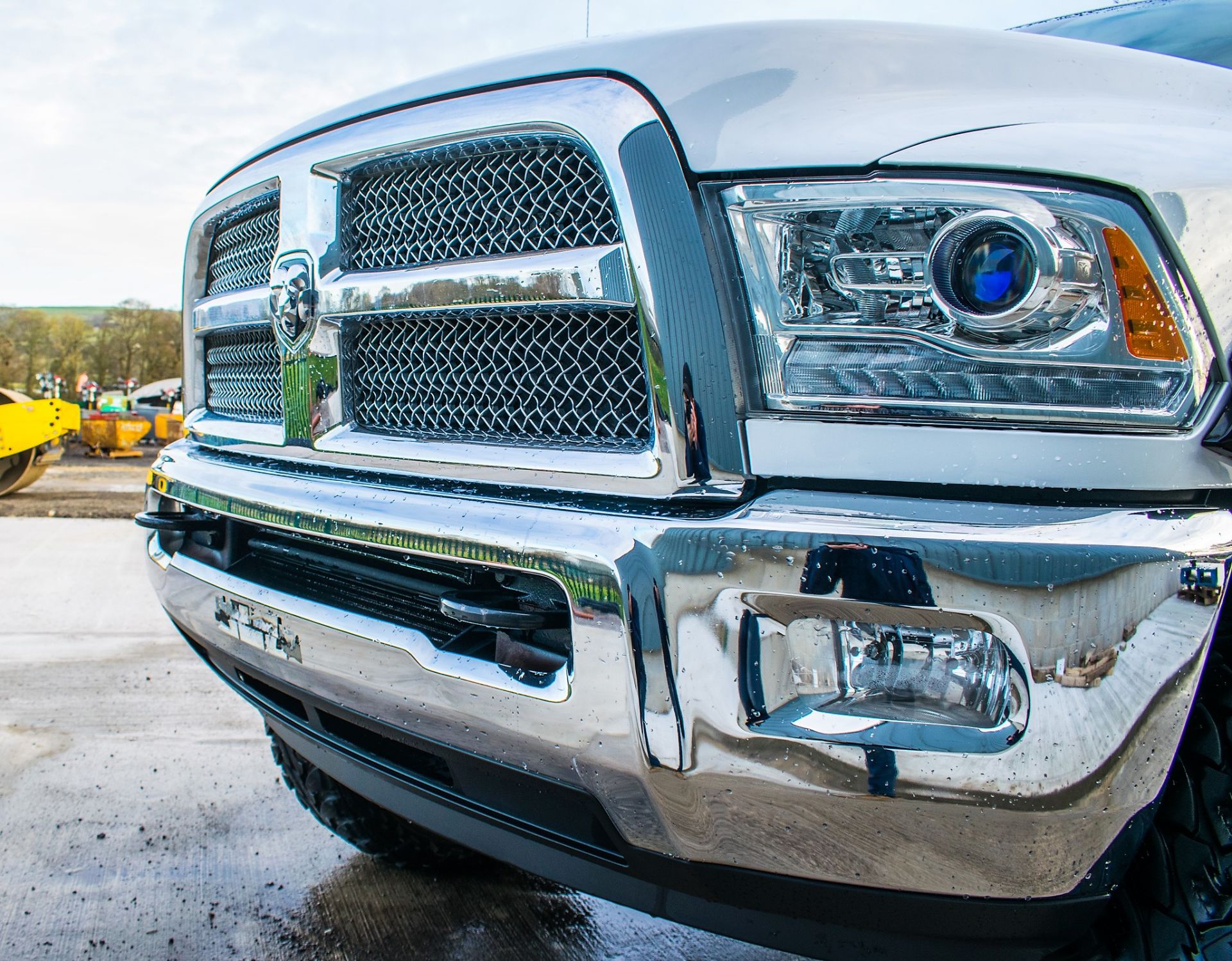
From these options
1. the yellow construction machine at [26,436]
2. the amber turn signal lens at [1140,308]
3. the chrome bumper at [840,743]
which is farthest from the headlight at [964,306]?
the yellow construction machine at [26,436]

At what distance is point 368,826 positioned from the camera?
7.36 ft

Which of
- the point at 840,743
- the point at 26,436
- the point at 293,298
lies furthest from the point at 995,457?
the point at 26,436

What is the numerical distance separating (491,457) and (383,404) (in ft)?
1.40

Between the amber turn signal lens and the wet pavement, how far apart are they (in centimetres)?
159

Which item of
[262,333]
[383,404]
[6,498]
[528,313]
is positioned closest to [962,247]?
[528,313]

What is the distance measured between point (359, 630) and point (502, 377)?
18.1 inches

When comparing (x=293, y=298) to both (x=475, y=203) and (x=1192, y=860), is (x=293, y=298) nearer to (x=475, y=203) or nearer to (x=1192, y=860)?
(x=475, y=203)

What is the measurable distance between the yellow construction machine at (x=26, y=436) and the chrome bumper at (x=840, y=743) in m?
11.9

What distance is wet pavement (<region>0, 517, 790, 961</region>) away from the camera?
205cm

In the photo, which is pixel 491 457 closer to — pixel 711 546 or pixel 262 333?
pixel 711 546

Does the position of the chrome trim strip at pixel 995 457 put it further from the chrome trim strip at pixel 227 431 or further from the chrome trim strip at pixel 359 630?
the chrome trim strip at pixel 227 431

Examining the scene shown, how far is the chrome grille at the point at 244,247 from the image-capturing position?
1.93 m

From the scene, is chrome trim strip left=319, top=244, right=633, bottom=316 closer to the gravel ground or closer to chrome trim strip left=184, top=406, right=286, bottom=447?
chrome trim strip left=184, top=406, right=286, bottom=447

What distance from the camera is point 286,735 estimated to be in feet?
6.22
